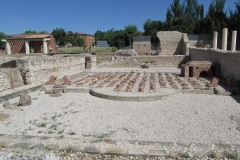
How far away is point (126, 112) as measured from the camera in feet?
23.6

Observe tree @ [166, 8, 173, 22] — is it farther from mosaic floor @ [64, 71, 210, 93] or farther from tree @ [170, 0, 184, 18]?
mosaic floor @ [64, 71, 210, 93]

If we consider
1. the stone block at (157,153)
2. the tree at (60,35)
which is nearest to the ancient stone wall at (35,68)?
the stone block at (157,153)

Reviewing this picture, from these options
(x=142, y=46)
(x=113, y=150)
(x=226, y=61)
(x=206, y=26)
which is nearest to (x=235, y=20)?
(x=206, y=26)

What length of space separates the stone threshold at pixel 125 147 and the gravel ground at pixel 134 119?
66cm

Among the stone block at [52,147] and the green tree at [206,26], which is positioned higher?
the green tree at [206,26]

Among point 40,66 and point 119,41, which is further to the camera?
point 119,41

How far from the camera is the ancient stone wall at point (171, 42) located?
2919cm

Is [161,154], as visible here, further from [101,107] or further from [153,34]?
[153,34]

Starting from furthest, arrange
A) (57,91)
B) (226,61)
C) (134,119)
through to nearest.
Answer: (226,61), (57,91), (134,119)

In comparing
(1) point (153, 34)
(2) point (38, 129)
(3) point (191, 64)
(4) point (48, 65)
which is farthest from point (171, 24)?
(2) point (38, 129)

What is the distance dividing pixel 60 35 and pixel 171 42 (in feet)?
141

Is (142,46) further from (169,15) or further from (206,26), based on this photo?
(169,15)

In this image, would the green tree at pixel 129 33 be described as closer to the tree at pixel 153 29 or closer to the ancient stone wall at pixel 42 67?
the tree at pixel 153 29

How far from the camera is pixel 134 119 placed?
21.3ft
